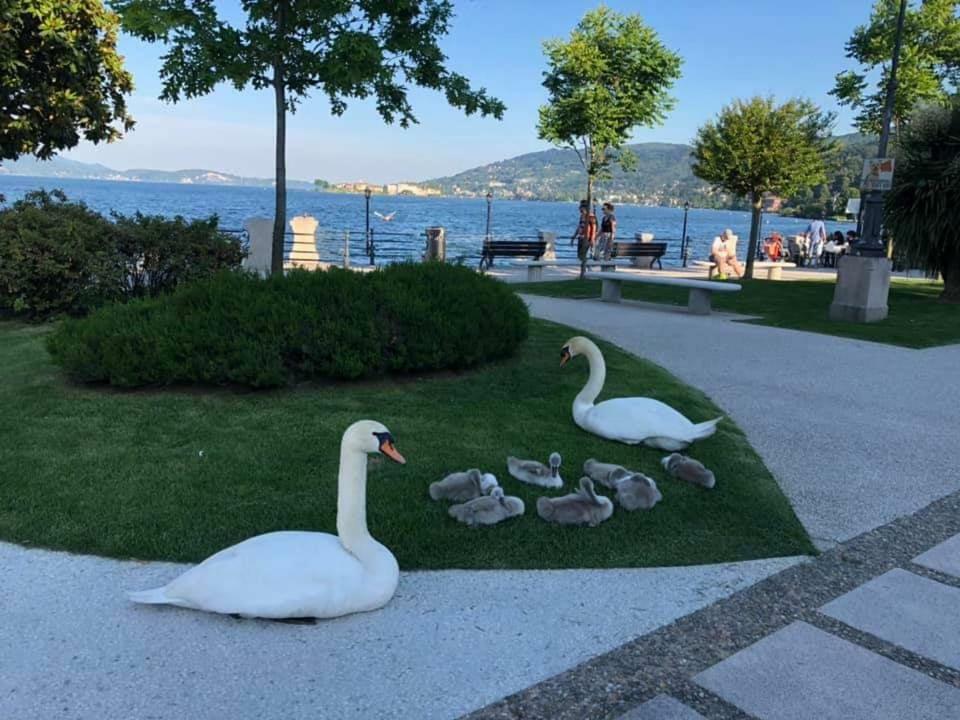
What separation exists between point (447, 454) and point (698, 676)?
2543 mm

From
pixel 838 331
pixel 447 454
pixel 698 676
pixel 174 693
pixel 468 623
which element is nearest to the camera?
pixel 174 693

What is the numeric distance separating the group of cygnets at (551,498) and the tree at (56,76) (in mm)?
9726

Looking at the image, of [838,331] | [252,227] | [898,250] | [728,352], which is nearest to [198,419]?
[728,352]

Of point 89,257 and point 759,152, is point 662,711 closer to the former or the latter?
point 89,257

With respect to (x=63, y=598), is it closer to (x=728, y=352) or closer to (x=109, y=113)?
(x=728, y=352)

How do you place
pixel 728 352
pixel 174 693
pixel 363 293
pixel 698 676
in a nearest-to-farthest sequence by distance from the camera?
1. pixel 174 693
2. pixel 698 676
3. pixel 363 293
4. pixel 728 352

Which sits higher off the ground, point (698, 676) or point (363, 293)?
point (363, 293)

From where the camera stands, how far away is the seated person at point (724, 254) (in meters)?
21.7

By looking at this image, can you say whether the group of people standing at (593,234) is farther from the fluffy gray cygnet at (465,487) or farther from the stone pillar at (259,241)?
the fluffy gray cygnet at (465,487)

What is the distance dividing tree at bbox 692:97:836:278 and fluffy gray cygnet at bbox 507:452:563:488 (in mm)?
17851

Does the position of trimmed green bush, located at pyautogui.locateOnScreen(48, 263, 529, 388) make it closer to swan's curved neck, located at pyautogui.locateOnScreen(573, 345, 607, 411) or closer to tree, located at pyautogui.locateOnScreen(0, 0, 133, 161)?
swan's curved neck, located at pyautogui.locateOnScreen(573, 345, 607, 411)

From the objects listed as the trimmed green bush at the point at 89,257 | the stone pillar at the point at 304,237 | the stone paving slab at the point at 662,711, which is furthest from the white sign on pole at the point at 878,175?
the stone pillar at the point at 304,237

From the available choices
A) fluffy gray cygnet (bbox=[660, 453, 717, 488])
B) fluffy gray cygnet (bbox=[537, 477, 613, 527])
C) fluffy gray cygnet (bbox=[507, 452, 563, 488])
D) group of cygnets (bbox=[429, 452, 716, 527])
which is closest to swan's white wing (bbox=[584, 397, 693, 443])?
fluffy gray cygnet (bbox=[660, 453, 717, 488])

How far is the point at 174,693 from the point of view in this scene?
261 cm
